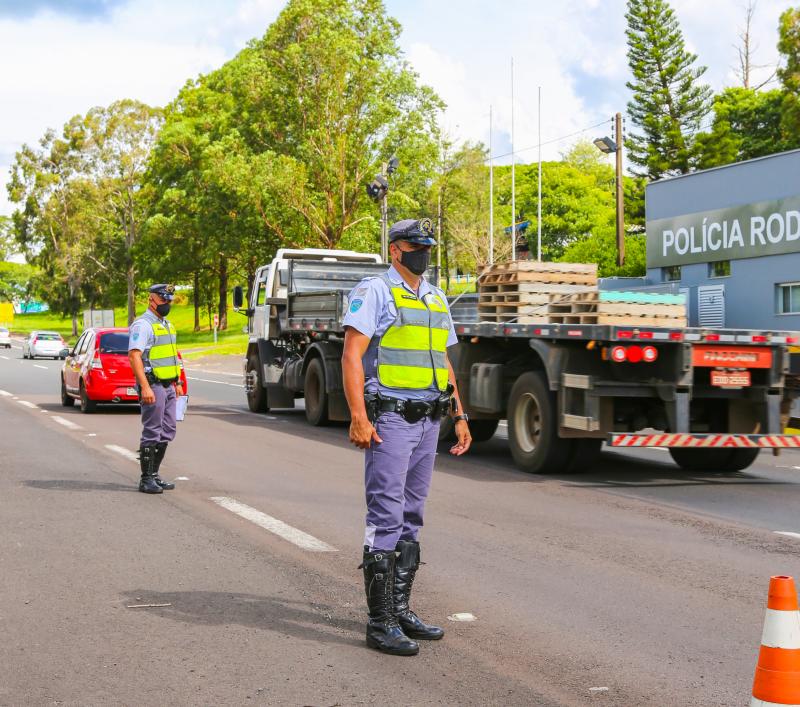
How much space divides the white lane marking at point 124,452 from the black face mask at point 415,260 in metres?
7.66

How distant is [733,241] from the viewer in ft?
112

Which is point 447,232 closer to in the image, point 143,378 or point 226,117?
point 226,117

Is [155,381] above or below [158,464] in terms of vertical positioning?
above

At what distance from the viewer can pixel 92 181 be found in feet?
259

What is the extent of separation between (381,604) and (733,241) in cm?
3094

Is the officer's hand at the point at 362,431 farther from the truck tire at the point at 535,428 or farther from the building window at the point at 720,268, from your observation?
the building window at the point at 720,268

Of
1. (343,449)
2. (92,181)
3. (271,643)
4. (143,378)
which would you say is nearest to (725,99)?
(92,181)

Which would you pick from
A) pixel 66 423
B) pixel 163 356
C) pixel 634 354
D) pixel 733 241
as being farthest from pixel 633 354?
pixel 733 241

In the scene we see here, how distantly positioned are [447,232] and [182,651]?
71.7 m

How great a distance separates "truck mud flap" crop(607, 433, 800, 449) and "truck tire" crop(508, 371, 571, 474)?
736mm

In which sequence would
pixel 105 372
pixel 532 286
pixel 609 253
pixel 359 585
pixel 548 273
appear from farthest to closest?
pixel 609 253 < pixel 105 372 < pixel 548 273 < pixel 532 286 < pixel 359 585

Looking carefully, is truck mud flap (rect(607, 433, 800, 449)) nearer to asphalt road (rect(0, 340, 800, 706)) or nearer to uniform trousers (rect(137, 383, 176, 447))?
asphalt road (rect(0, 340, 800, 706))

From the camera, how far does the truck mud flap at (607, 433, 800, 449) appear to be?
34.2ft

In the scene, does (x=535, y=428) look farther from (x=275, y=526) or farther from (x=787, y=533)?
(x=275, y=526)
